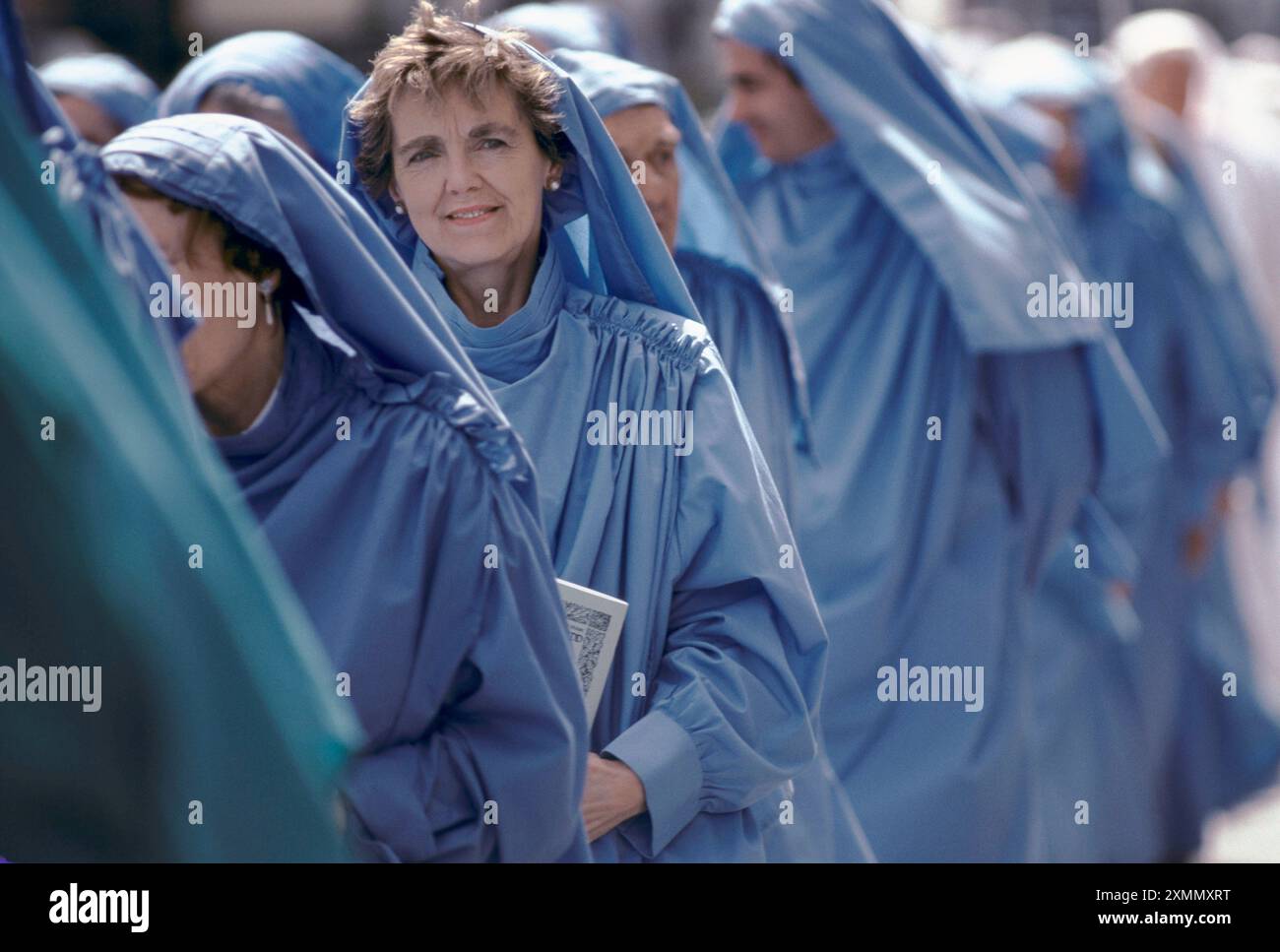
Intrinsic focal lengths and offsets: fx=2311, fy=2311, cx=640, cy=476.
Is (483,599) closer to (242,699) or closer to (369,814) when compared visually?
(369,814)

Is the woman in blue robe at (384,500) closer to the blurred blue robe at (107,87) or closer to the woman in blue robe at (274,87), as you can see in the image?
the woman in blue robe at (274,87)

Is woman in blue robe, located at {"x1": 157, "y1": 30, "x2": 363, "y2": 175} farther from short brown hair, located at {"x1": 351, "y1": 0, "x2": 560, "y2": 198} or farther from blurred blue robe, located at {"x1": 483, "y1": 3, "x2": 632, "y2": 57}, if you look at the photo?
short brown hair, located at {"x1": 351, "y1": 0, "x2": 560, "y2": 198}

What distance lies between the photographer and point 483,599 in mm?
2840

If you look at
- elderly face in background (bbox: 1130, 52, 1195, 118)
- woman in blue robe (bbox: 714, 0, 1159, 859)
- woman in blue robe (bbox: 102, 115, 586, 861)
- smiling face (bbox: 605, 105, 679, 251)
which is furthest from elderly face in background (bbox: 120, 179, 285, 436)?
elderly face in background (bbox: 1130, 52, 1195, 118)

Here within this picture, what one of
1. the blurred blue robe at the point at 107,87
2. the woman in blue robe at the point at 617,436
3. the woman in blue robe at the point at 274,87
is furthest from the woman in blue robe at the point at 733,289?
the blurred blue robe at the point at 107,87

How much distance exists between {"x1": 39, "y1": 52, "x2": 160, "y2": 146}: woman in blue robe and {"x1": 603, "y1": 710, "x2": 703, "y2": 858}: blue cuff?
2.79 m

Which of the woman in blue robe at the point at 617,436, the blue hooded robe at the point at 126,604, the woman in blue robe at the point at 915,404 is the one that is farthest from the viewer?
the woman in blue robe at the point at 915,404

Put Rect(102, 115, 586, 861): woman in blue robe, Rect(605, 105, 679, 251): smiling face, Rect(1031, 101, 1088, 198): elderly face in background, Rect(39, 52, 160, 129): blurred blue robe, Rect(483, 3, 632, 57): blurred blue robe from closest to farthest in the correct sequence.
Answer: Rect(102, 115, 586, 861): woman in blue robe → Rect(605, 105, 679, 251): smiling face → Rect(483, 3, 632, 57): blurred blue robe → Rect(39, 52, 160, 129): blurred blue robe → Rect(1031, 101, 1088, 198): elderly face in background

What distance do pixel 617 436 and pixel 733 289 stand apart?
39.9 inches

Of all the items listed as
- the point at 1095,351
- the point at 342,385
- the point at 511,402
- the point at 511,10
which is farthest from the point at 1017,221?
the point at 342,385

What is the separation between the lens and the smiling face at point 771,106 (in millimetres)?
5125

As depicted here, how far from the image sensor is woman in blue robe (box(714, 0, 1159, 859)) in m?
4.98

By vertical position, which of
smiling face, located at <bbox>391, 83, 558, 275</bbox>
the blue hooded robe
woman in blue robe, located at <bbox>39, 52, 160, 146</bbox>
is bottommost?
the blue hooded robe

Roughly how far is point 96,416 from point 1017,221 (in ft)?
12.3
